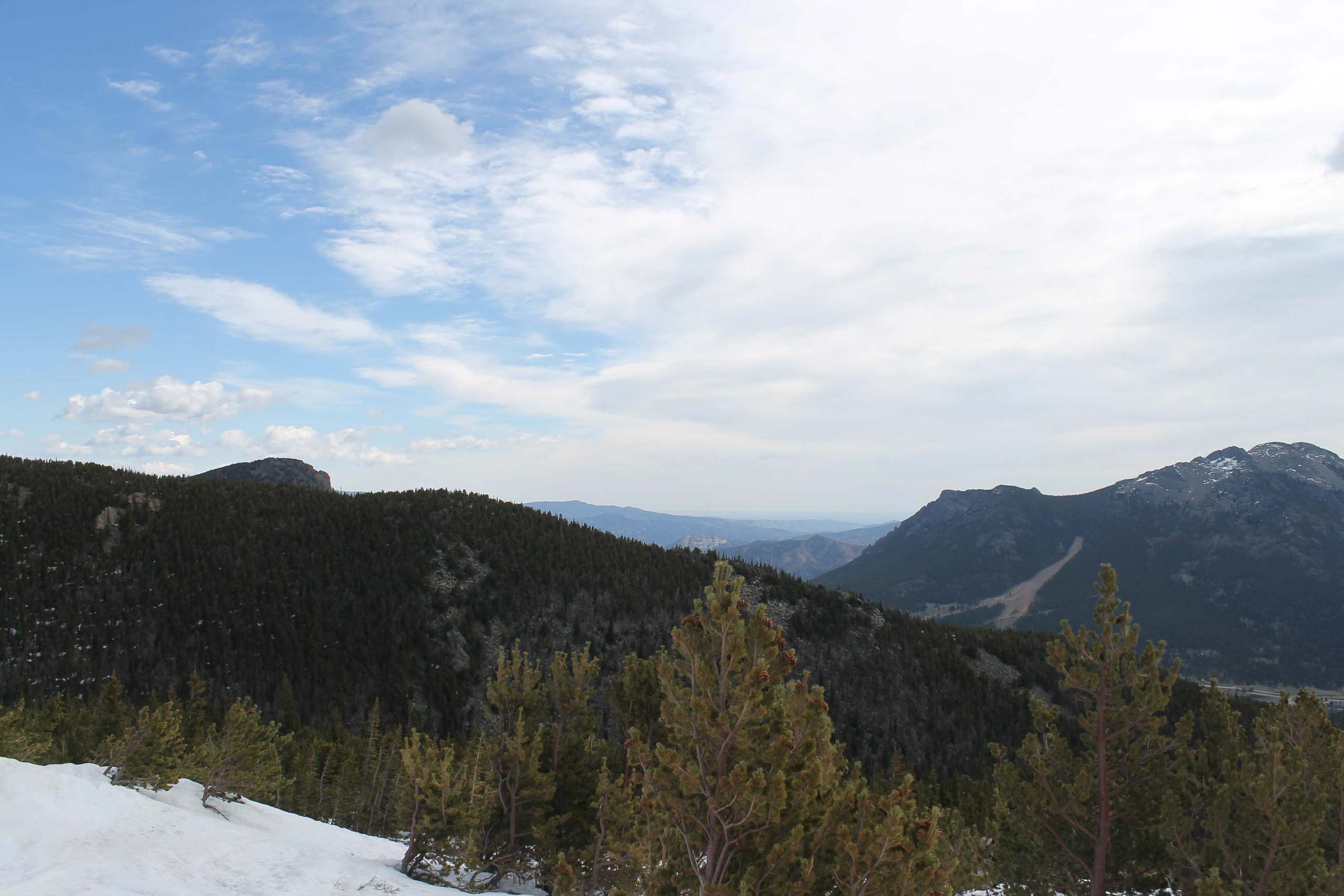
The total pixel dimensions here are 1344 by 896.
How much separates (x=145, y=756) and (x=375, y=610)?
102 metres

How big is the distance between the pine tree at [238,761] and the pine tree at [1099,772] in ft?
86.3

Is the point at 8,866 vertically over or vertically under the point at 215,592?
over

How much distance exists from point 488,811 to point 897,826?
1579 centimetres

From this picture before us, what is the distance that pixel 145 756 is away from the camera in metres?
23.6

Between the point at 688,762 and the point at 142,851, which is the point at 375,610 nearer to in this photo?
the point at 142,851

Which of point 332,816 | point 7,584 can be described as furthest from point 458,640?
point 332,816

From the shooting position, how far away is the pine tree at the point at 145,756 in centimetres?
2294

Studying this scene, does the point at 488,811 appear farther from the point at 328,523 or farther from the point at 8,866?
the point at 328,523

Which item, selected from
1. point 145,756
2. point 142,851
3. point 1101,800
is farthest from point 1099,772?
point 145,756


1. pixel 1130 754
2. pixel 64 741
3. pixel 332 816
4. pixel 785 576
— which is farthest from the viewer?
pixel 785 576

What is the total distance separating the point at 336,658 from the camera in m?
109

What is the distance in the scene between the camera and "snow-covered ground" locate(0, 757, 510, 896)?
1519 centimetres

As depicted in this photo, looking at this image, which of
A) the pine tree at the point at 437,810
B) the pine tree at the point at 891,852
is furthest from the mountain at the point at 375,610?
the pine tree at the point at 891,852

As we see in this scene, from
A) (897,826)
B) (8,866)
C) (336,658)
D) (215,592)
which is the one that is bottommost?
(336,658)
